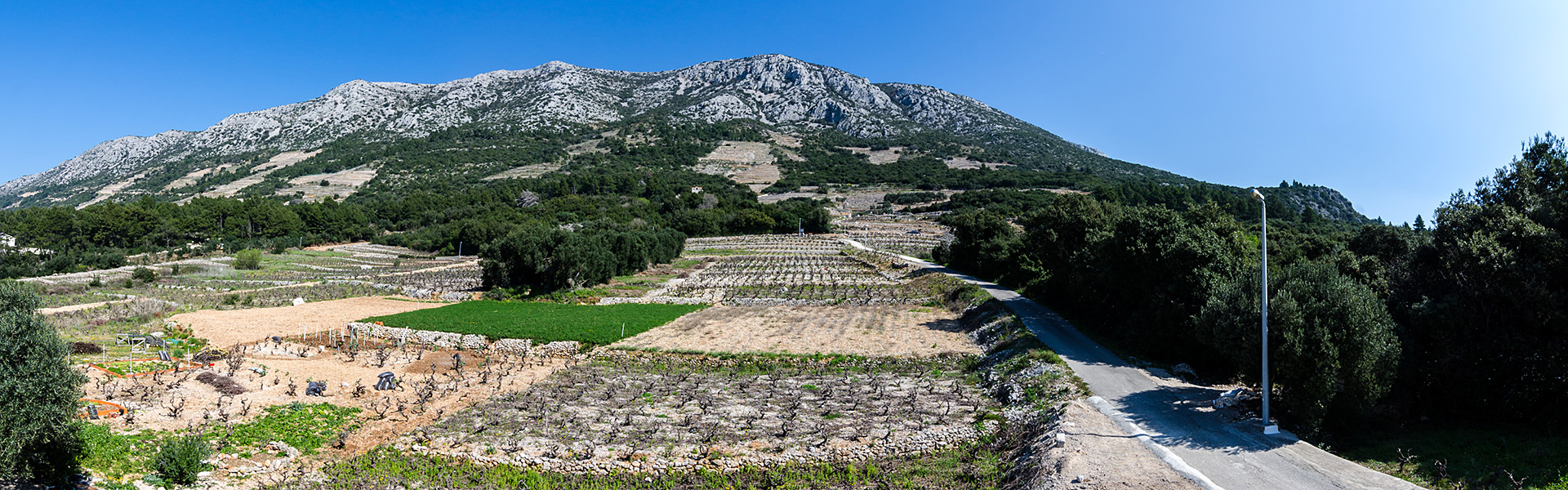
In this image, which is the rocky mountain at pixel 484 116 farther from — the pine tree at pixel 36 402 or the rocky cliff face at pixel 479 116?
the pine tree at pixel 36 402

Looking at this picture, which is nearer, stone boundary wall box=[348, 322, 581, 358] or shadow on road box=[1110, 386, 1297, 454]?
shadow on road box=[1110, 386, 1297, 454]

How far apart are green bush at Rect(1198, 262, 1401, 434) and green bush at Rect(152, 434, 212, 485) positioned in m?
22.6

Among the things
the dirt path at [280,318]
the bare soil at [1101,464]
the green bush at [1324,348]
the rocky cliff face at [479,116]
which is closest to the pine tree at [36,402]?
the bare soil at [1101,464]

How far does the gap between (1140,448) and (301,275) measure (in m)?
73.8

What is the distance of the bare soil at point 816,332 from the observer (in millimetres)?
28031

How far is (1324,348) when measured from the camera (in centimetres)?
1346

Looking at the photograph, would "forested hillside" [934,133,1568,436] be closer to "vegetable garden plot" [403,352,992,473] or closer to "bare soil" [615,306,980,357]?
"vegetable garden plot" [403,352,992,473]

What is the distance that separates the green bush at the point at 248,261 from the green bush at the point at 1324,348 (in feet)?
285

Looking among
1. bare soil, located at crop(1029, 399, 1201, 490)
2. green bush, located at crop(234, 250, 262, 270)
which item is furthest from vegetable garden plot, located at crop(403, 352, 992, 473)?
green bush, located at crop(234, 250, 262, 270)

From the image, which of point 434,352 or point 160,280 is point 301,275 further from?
point 434,352

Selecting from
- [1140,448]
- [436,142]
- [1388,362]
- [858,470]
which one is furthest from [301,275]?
[436,142]

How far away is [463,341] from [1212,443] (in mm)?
28975

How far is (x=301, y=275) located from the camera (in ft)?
205

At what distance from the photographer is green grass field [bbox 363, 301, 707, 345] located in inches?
1188
